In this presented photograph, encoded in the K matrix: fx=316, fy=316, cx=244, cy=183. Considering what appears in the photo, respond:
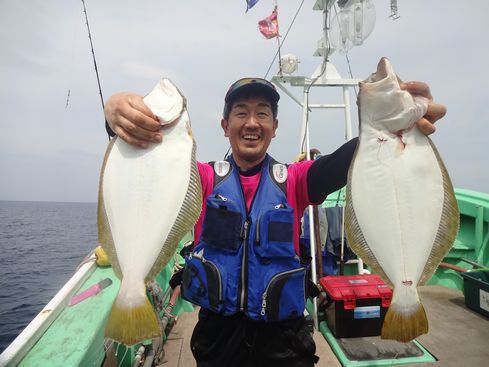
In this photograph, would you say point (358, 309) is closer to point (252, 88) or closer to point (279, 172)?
point (279, 172)

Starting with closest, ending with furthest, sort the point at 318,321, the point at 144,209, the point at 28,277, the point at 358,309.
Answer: the point at 144,209
the point at 358,309
the point at 318,321
the point at 28,277

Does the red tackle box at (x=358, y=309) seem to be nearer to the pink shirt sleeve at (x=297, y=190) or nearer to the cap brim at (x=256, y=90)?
the pink shirt sleeve at (x=297, y=190)

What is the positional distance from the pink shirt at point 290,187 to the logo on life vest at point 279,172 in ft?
0.12

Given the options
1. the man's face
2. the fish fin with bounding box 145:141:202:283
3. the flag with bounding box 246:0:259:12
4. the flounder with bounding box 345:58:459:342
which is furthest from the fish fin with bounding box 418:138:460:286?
the flag with bounding box 246:0:259:12

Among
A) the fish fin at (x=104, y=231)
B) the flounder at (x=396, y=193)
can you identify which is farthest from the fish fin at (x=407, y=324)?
the fish fin at (x=104, y=231)

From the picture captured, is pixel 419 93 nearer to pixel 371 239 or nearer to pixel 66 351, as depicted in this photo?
pixel 371 239

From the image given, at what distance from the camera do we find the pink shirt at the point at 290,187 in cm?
232

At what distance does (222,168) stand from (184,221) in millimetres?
824

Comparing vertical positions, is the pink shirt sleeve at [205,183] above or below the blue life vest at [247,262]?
above

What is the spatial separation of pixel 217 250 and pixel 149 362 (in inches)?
69.1

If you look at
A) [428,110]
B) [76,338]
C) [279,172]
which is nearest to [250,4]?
[279,172]

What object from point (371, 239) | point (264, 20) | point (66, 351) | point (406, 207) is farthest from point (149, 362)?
point (264, 20)

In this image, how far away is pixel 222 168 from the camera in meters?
2.40

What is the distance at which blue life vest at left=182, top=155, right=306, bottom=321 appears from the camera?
202 cm
